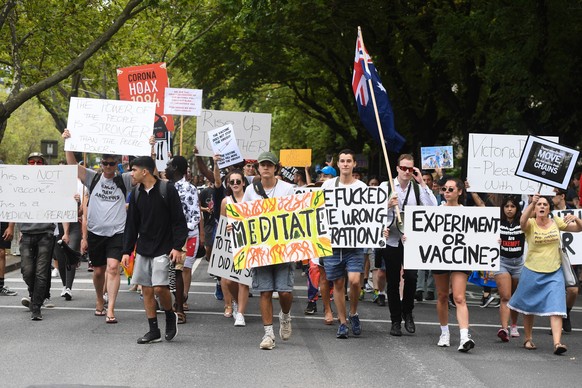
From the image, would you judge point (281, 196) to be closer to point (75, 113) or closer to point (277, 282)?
point (277, 282)

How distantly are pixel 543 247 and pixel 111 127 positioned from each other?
5.46 metres

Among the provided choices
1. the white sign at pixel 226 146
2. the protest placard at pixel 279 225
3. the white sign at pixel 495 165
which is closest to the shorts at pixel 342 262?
the protest placard at pixel 279 225

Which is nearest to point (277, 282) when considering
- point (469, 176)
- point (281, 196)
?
point (281, 196)

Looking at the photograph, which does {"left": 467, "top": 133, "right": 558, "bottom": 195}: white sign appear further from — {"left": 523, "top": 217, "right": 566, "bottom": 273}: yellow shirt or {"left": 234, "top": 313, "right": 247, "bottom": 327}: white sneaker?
{"left": 234, "top": 313, "right": 247, "bottom": 327}: white sneaker

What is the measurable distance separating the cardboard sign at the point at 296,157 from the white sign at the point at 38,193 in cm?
1049

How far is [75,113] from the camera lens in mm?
13617

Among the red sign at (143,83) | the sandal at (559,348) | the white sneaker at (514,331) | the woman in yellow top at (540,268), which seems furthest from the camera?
the red sign at (143,83)

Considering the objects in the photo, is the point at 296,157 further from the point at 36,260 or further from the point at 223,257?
the point at 36,260

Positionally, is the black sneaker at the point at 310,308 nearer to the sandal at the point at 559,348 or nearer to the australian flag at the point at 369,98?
the australian flag at the point at 369,98

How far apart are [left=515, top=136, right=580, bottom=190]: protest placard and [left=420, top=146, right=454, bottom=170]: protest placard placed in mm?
12344

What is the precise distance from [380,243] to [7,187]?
16.0 ft

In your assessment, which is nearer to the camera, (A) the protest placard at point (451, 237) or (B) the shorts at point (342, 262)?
(A) the protest placard at point (451, 237)

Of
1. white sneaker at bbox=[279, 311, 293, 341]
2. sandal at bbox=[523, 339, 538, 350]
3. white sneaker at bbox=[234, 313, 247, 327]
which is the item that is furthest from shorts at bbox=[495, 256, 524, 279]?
white sneaker at bbox=[234, 313, 247, 327]

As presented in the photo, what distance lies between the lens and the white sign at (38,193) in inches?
507
